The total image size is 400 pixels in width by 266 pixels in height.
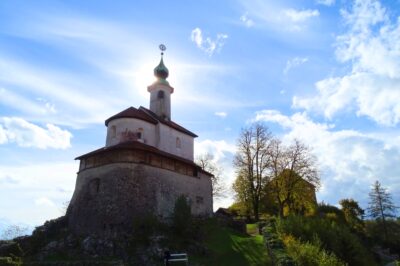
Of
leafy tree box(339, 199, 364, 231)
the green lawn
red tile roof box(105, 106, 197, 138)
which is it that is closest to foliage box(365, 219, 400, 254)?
leafy tree box(339, 199, 364, 231)

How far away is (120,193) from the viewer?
2959 centimetres

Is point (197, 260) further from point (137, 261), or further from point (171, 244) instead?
point (137, 261)

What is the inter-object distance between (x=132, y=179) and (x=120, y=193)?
1.62m

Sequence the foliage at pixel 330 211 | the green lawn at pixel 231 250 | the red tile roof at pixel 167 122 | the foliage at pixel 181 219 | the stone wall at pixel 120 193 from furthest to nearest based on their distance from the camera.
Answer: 1. the foliage at pixel 330 211
2. the red tile roof at pixel 167 122
3. the stone wall at pixel 120 193
4. the foliage at pixel 181 219
5. the green lawn at pixel 231 250

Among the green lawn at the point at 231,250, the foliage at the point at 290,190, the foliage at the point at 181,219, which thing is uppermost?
the foliage at the point at 290,190

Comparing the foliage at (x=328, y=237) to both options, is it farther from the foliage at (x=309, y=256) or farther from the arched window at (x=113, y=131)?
the arched window at (x=113, y=131)

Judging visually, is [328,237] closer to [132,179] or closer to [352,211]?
[132,179]

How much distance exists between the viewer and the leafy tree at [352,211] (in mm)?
50534

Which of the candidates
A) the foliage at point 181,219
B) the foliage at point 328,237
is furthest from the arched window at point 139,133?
the foliage at point 328,237

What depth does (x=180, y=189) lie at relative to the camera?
3466 centimetres

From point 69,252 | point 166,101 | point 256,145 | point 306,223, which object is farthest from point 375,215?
point 69,252

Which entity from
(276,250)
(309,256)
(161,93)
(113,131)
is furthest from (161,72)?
(309,256)

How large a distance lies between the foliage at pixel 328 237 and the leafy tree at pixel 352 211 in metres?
26.3

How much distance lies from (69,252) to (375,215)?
151 feet
